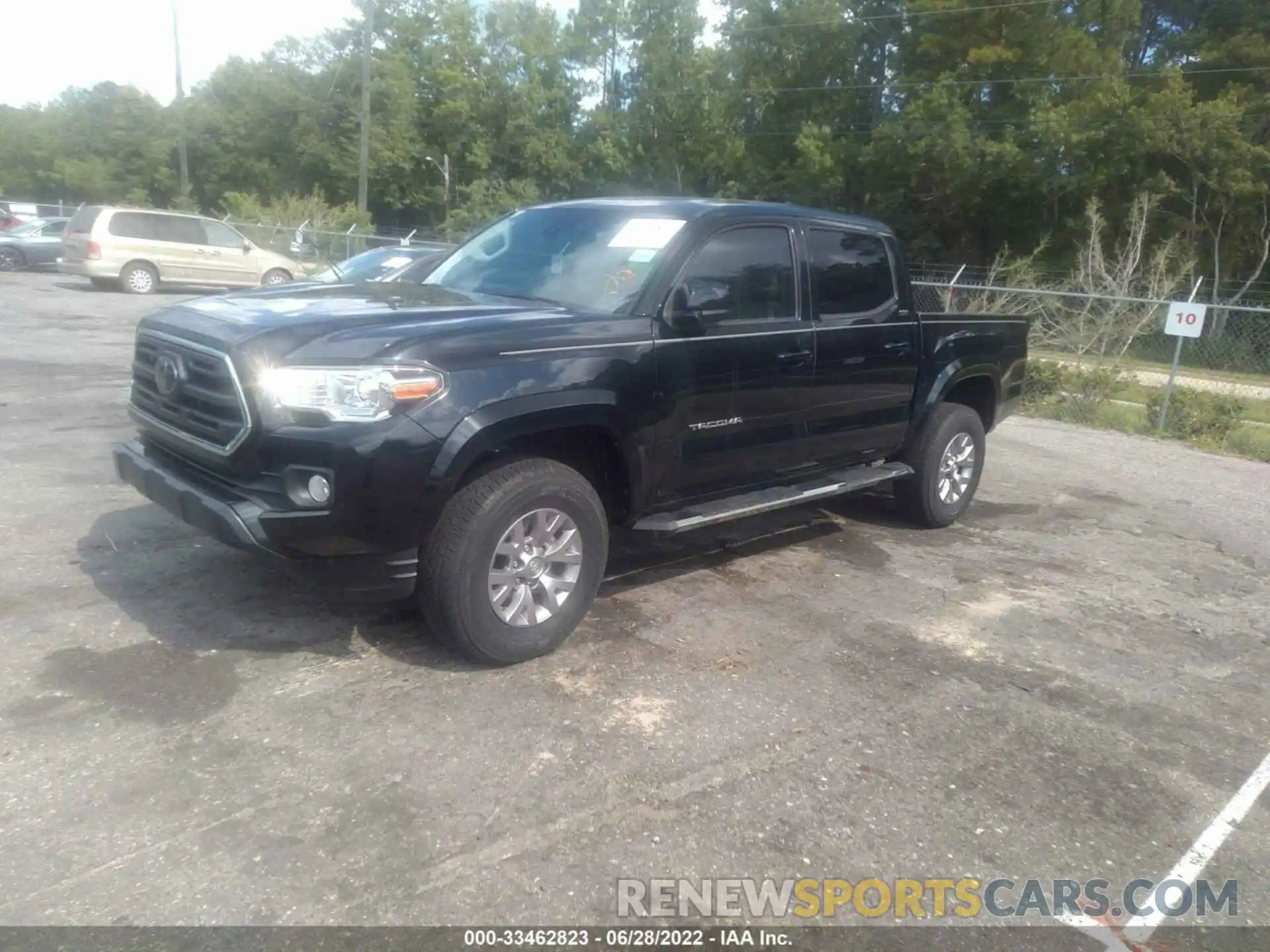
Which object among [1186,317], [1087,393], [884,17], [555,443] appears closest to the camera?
[555,443]

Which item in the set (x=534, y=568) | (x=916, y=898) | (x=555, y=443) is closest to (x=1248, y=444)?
(x=555, y=443)

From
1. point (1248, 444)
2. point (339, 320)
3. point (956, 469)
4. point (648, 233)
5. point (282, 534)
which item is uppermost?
point (648, 233)

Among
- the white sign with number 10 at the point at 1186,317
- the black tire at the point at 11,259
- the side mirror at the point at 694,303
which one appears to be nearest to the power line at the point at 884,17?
the white sign with number 10 at the point at 1186,317

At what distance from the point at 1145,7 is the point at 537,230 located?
38.6 m

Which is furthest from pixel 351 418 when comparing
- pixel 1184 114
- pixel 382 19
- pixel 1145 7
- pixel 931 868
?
pixel 382 19

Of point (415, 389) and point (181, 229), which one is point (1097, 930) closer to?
point (415, 389)

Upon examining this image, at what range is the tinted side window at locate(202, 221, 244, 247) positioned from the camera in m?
20.9

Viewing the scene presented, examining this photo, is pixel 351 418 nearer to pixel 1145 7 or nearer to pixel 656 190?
pixel 1145 7

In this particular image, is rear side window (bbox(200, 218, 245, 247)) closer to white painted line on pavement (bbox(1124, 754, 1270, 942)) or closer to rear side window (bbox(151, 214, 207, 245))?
rear side window (bbox(151, 214, 207, 245))

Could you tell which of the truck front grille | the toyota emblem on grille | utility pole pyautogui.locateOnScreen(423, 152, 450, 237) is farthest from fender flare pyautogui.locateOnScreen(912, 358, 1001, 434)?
utility pole pyautogui.locateOnScreen(423, 152, 450, 237)

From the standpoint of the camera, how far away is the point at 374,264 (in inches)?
534

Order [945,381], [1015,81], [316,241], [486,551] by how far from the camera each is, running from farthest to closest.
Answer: [1015,81]
[316,241]
[945,381]
[486,551]

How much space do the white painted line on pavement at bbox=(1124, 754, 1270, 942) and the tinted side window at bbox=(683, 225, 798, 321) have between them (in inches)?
116

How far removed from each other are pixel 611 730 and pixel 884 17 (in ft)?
126
